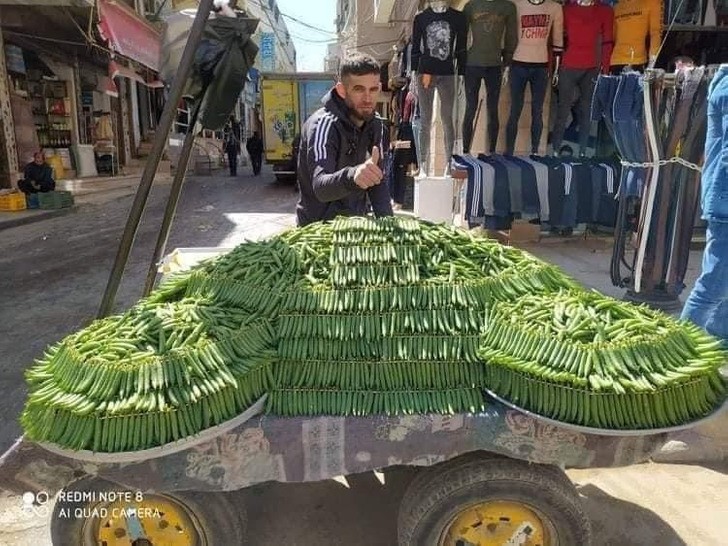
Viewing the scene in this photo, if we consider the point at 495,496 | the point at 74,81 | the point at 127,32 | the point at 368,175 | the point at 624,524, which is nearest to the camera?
the point at 495,496

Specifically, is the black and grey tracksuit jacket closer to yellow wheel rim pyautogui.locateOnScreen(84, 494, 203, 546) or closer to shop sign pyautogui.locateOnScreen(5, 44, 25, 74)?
yellow wheel rim pyautogui.locateOnScreen(84, 494, 203, 546)

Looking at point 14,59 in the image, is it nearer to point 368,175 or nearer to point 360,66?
point 360,66

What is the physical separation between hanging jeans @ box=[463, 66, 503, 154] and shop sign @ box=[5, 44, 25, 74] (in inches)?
457

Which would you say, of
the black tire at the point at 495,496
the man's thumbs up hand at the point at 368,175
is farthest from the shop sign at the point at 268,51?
the black tire at the point at 495,496

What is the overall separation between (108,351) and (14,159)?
13.7 m

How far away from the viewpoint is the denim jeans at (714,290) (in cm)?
334

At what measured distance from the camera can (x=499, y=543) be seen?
2100mm

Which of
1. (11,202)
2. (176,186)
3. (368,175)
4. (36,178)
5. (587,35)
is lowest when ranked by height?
(11,202)

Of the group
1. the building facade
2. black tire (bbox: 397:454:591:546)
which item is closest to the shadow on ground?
black tire (bbox: 397:454:591:546)

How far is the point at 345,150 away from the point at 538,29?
478 centimetres

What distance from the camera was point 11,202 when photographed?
11.4 m

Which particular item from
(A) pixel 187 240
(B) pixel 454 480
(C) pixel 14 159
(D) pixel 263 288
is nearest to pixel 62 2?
(C) pixel 14 159

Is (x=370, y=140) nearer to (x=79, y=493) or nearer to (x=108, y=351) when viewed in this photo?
(x=108, y=351)

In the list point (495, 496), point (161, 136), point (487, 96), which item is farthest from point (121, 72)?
point (495, 496)
